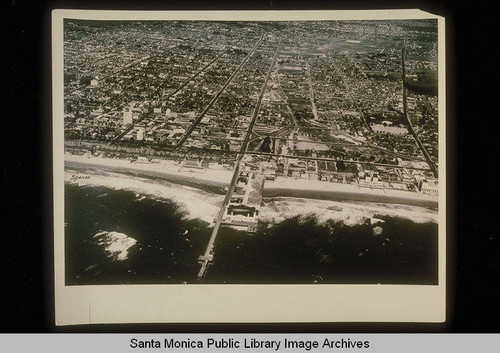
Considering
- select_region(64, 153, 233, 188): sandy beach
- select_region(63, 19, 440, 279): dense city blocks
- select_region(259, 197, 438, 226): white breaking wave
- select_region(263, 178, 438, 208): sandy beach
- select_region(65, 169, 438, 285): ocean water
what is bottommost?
select_region(65, 169, 438, 285): ocean water

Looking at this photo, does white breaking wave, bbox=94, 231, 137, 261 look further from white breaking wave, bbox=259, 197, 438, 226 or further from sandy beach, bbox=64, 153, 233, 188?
white breaking wave, bbox=259, 197, 438, 226

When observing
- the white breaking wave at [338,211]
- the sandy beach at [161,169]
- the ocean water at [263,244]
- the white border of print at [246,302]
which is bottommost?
the white border of print at [246,302]

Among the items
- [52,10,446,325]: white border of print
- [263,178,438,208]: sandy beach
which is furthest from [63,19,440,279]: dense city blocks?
[52,10,446,325]: white border of print

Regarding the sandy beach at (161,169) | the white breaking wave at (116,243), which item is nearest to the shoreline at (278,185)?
the sandy beach at (161,169)

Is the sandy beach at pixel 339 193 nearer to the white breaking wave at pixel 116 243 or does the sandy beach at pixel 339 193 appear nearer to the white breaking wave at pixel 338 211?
the white breaking wave at pixel 338 211
